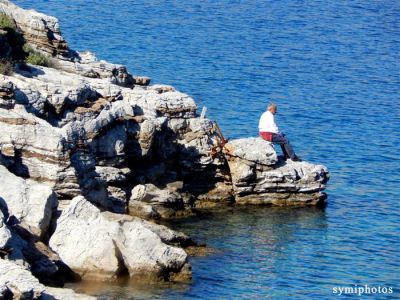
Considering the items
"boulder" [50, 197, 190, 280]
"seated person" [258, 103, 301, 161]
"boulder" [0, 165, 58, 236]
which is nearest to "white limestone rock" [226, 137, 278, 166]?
"seated person" [258, 103, 301, 161]

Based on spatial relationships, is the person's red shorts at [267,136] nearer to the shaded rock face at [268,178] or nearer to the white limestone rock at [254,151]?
the white limestone rock at [254,151]

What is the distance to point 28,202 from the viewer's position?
36.8 m

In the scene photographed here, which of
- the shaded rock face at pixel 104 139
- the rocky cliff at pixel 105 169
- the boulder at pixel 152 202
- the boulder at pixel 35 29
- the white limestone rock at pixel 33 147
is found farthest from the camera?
the boulder at pixel 35 29

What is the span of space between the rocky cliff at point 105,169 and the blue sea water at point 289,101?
3.67 ft

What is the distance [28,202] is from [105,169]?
863 cm

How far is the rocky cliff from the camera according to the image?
36844mm

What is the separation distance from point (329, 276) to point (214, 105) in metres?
25.3

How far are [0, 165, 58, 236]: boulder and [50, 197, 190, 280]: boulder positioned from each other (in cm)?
58

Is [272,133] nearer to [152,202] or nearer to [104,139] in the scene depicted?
[152,202]

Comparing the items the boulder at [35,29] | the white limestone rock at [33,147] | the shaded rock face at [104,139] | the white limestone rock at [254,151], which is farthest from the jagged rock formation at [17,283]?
the boulder at [35,29]

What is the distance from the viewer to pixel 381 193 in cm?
5212

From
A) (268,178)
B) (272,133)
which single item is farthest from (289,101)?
(268,178)

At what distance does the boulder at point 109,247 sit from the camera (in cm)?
3678

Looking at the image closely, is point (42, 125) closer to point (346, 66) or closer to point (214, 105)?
point (214, 105)
